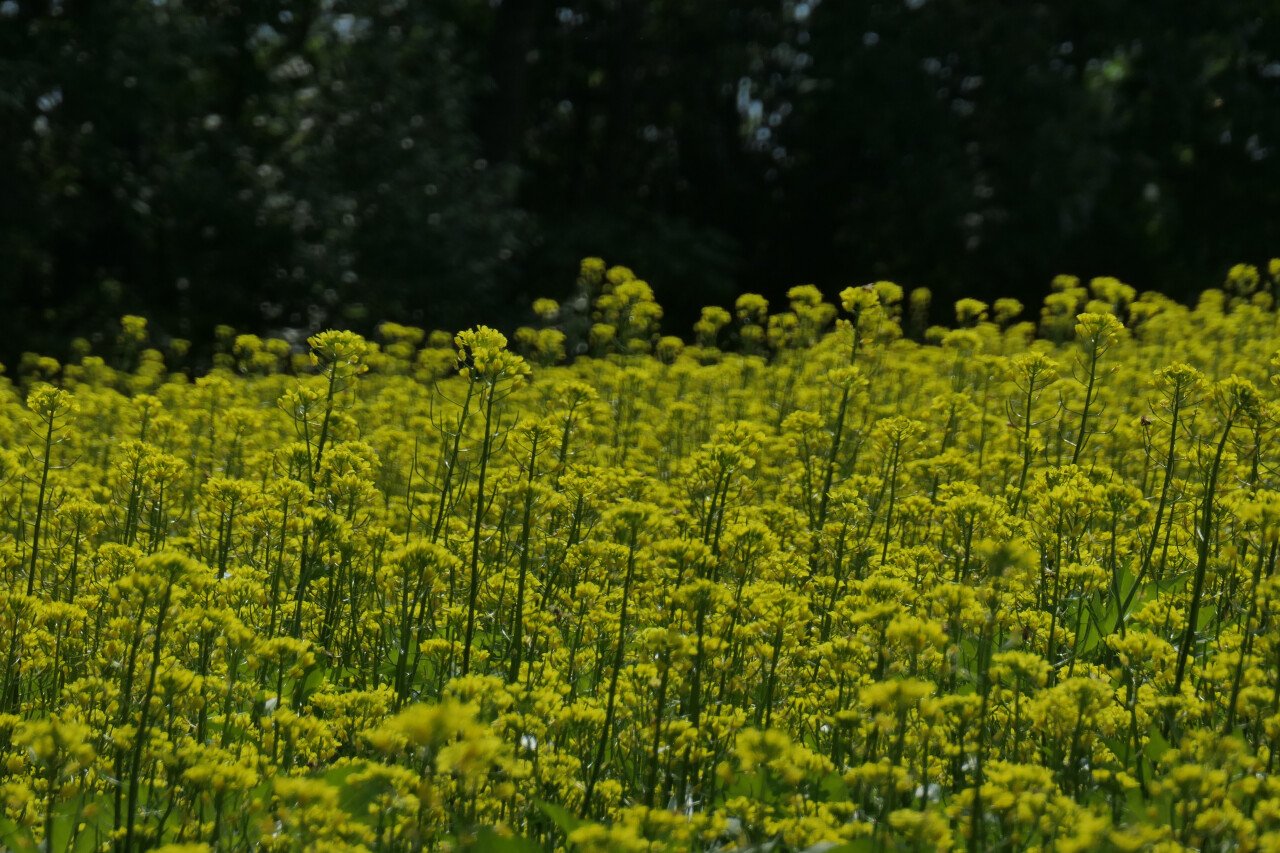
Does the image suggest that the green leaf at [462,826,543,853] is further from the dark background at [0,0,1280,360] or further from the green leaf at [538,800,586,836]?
the dark background at [0,0,1280,360]

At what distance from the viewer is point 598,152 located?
25672 mm

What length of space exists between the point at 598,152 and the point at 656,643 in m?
22.7

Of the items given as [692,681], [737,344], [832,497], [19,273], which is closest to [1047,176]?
[737,344]

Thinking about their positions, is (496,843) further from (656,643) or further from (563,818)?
(656,643)

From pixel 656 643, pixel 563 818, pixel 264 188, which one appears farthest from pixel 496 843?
pixel 264 188

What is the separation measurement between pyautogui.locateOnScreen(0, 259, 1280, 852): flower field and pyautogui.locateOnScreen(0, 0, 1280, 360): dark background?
34.5ft

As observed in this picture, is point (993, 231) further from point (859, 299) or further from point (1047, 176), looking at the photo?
point (859, 299)

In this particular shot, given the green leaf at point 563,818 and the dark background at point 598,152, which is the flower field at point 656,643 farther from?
the dark background at point 598,152

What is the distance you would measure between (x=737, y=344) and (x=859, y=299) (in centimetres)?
1144

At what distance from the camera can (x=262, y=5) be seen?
18.5 metres

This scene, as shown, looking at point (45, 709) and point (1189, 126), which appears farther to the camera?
point (1189, 126)

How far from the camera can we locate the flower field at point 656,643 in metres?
3.15

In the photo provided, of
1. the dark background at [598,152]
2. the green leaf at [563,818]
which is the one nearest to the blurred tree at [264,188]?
the dark background at [598,152]

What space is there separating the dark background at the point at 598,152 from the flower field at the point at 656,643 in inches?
414
